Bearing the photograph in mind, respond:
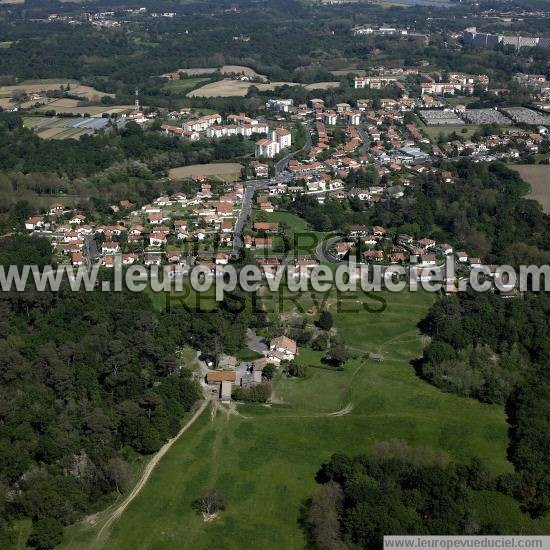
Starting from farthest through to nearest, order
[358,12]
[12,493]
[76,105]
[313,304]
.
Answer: [358,12]
[76,105]
[313,304]
[12,493]

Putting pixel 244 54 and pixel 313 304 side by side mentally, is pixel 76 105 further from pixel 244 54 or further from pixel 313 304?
pixel 313 304

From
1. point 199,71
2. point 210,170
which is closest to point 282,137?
point 210,170

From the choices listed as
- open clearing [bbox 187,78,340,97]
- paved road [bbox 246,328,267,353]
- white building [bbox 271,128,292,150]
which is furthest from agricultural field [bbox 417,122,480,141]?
paved road [bbox 246,328,267,353]

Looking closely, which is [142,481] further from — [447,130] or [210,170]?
[447,130]

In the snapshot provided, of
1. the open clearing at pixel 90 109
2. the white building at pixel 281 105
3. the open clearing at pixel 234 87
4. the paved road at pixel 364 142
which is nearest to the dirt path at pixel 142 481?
the paved road at pixel 364 142

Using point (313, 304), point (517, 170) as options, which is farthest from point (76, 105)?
point (313, 304)

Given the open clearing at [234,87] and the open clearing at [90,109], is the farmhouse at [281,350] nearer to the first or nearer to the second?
the open clearing at [90,109]

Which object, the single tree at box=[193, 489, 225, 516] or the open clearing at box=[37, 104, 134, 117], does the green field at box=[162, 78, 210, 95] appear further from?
the single tree at box=[193, 489, 225, 516]
